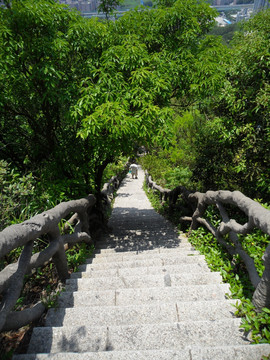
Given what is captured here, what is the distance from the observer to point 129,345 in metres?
1.88

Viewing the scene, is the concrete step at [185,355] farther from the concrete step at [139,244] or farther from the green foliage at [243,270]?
the concrete step at [139,244]

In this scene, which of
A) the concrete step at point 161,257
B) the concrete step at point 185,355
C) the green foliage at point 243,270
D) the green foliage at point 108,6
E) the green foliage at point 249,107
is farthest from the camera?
the green foliage at point 108,6

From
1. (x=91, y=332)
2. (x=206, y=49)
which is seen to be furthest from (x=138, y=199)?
(x=91, y=332)

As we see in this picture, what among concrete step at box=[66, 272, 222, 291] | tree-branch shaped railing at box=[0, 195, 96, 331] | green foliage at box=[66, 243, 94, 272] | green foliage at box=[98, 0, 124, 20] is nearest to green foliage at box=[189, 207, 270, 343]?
concrete step at box=[66, 272, 222, 291]

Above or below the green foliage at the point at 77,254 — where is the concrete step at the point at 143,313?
above

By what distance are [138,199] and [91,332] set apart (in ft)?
35.9

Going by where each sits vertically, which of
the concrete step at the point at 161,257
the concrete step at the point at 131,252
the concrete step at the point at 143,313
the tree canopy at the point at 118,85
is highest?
the tree canopy at the point at 118,85

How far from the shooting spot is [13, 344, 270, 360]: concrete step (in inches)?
63.8

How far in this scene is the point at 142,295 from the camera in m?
2.58

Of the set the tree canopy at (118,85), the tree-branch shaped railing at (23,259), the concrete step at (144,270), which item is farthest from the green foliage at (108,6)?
the concrete step at (144,270)

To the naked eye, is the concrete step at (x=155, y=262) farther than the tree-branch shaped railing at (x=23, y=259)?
Yes

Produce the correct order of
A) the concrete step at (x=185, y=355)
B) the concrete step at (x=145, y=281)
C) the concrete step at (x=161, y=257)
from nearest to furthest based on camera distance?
the concrete step at (x=185, y=355) < the concrete step at (x=145, y=281) < the concrete step at (x=161, y=257)

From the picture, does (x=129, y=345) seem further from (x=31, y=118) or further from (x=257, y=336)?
(x=31, y=118)

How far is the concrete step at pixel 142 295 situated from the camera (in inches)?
98.7
